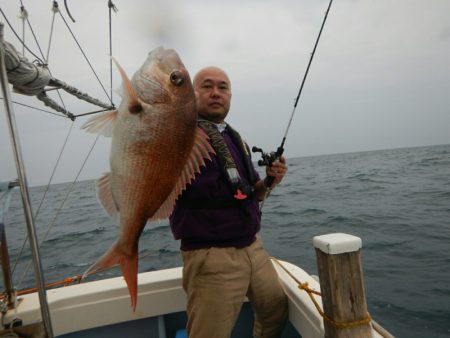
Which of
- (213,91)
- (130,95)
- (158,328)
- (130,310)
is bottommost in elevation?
(158,328)

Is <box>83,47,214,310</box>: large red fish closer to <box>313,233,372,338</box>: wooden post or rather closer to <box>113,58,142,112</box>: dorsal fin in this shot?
<box>113,58,142,112</box>: dorsal fin

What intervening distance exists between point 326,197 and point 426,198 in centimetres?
418

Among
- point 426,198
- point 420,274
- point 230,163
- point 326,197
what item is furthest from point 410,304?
point 326,197

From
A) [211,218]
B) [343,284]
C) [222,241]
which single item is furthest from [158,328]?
[343,284]

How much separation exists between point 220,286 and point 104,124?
1.40 metres

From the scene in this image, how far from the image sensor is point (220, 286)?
2.38 m

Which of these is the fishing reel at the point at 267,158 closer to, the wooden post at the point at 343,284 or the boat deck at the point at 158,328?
the wooden post at the point at 343,284

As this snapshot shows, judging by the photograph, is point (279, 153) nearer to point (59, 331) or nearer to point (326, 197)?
point (59, 331)

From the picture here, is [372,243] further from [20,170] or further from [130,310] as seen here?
[20,170]

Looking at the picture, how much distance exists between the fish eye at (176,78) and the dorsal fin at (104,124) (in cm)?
36

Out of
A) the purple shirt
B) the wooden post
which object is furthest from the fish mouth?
the wooden post

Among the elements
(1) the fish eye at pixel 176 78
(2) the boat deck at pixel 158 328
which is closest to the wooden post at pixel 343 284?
(1) the fish eye at pixel 176 78

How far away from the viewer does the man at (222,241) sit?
238 centimetres

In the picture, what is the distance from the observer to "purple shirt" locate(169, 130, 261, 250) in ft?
8.04
